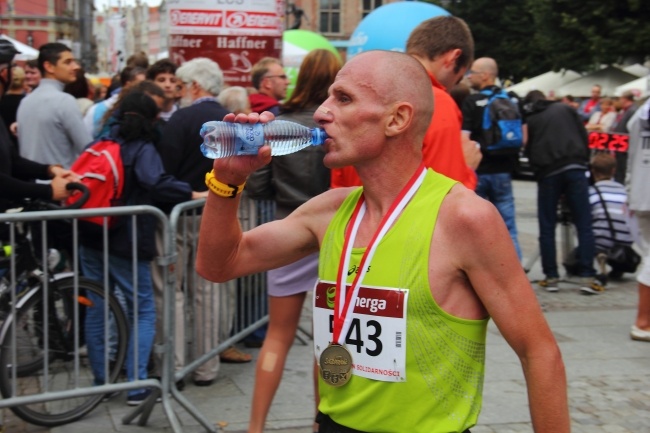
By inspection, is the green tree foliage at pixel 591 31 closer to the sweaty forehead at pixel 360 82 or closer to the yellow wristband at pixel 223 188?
the sweaty forehead at pixel 360 82

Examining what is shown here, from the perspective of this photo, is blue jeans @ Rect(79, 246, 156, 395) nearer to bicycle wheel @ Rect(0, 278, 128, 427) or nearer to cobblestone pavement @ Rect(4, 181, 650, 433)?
bicycle wheel @ Rect(0, 278, 128, 427)

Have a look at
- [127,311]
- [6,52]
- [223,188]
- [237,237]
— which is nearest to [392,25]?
[6,52]

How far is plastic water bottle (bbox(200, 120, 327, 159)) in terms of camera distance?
2.29 meters

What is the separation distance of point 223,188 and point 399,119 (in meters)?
0.48

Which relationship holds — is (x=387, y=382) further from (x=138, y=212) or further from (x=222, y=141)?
(x=138, y=212)

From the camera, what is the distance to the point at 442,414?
240 centimetres

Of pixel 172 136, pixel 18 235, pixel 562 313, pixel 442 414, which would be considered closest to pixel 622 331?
pixel 562 313

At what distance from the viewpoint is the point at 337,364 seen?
2.47 meters

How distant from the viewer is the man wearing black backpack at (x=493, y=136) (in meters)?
8.57

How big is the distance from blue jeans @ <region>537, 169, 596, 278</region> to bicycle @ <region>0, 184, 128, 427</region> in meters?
4.96

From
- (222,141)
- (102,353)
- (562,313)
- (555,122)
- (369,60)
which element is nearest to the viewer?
(222,141)

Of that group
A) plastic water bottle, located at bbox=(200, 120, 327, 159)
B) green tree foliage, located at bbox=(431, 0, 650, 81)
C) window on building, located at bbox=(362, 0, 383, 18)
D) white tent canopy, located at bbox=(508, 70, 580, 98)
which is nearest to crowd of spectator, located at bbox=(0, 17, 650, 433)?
plastic water bottle, located at bbox=(200, 120, 327, 159)

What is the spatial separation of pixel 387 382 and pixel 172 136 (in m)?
3.91

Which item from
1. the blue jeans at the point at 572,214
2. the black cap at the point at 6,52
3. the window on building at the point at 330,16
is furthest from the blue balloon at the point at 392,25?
the window on building at the point at 330,16
